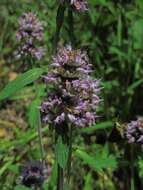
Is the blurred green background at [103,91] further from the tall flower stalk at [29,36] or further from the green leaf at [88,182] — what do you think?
the tall flower stalk at [29,36]

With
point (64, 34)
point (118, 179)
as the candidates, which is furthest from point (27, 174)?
point (64, 34)

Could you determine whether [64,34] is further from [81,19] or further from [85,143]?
[85,143]

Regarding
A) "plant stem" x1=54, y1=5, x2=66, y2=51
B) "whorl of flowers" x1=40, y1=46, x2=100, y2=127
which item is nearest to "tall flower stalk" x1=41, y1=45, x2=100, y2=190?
"whorl of flowers" x1=40, y1=46, x2=100, y2=127

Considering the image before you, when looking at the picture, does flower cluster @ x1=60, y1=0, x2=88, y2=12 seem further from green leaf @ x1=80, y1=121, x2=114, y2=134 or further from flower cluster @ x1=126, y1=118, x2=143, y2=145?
green leaf @ x1=80, y1=121, x2=114, y2=134

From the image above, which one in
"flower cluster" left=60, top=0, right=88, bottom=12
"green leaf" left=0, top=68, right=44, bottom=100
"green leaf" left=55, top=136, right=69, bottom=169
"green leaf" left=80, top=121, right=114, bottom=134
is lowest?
"green leaf" left=55, top=136, right=69, bottom=169

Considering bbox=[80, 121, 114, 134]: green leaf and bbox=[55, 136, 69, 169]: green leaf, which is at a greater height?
bbox=[80, 121, 114, 134]: green leaf
